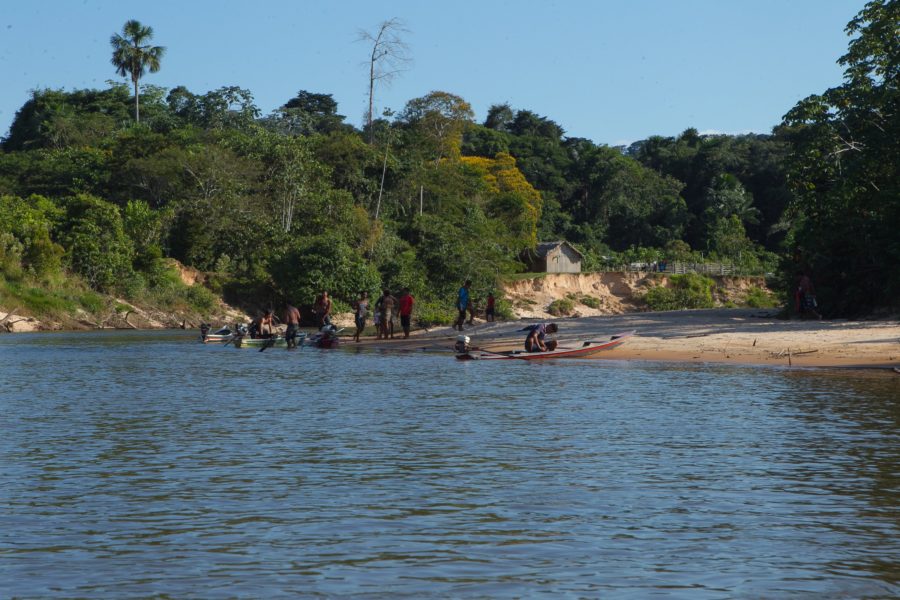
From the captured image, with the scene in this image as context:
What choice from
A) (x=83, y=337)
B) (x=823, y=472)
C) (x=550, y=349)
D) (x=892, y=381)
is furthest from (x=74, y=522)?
(x=83, y=337)

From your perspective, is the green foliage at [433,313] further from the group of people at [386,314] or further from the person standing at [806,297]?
the person standing at [806,297]

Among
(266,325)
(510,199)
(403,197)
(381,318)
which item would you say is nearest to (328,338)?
(381,318)

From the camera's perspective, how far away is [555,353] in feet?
91.2

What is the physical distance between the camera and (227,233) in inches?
2496

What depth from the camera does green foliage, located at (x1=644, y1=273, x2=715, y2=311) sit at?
7594 cm

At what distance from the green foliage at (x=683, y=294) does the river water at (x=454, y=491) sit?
55103 mm

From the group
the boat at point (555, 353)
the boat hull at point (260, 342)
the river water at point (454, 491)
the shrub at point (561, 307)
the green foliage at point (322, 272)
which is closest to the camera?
the river water at point (454, 491)

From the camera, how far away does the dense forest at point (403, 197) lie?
30.1m

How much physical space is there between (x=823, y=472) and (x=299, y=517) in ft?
19.5

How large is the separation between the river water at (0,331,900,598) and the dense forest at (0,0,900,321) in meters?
10.9

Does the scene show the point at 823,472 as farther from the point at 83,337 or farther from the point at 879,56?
the point at 83,337

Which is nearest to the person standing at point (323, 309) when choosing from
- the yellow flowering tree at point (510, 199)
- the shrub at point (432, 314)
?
the shrub at point (432, 314)

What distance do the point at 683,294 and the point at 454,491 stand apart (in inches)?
2698

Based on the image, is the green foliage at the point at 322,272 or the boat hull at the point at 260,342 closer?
the boat hull at the point at 260,342
